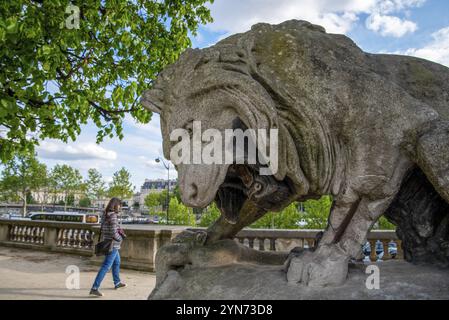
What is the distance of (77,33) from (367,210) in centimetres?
534

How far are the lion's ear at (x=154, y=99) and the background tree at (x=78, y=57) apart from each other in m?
3.17

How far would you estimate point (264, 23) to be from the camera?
→ 8.85ft

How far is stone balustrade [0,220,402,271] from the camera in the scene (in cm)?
783

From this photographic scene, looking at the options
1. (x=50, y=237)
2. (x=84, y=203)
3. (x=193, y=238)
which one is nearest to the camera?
(x=193, y=238)

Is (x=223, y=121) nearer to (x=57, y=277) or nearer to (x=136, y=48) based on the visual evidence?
(x=136, y=48)

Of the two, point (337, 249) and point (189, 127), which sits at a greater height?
point (189, 127)

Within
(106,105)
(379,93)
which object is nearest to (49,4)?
(106,105)

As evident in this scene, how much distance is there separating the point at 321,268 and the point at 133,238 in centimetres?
751

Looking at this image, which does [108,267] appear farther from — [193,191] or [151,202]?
[151,202]

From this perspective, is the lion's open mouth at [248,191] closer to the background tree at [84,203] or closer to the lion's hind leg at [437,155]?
the lion's hind leg at [437,155]

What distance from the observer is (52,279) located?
8.07 meters

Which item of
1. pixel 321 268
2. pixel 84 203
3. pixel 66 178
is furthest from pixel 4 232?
pixel 84 203

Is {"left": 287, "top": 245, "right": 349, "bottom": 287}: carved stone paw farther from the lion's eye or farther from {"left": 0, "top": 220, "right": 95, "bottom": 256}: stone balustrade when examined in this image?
{"left": 0, "top": 220, "right": 95, "bottom": 256}: stone balustrade

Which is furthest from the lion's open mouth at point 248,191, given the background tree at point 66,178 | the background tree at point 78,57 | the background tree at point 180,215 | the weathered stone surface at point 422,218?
the background tree at point 66,178
